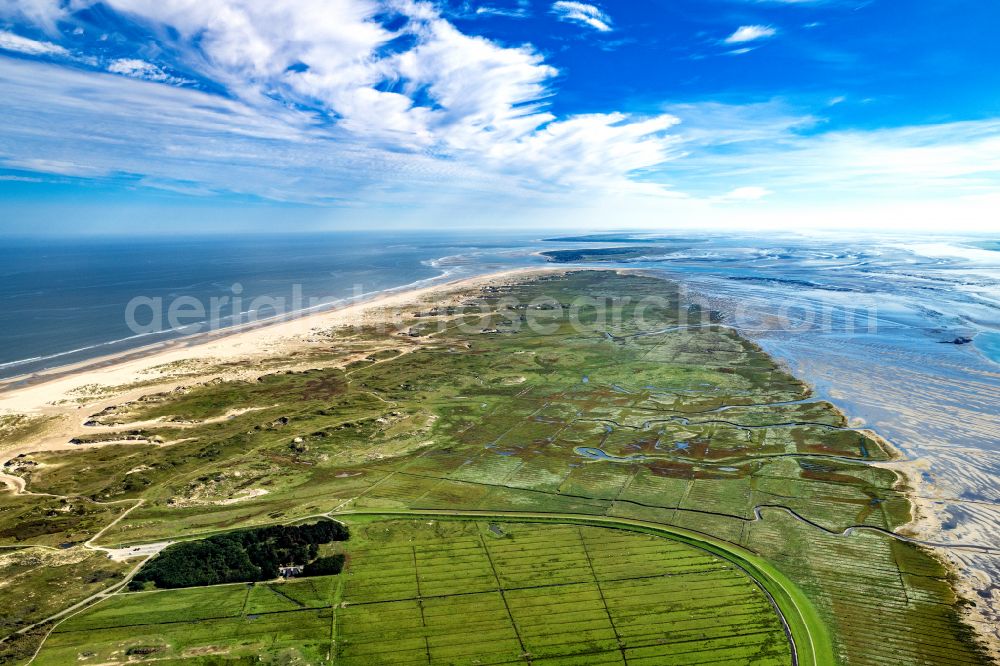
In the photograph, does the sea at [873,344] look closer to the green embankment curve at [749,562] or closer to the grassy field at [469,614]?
the green embankment curve at [749,562]

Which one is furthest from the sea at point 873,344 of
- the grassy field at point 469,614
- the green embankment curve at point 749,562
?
→ the grassy field at point 469,614

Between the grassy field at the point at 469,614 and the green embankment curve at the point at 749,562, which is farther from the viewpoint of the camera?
the green embankment curve at the point at 749,562

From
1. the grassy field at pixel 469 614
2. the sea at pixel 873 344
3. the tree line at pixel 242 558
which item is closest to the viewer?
the grassy field at pixel 469 614

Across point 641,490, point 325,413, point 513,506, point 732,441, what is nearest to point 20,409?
point 325,413

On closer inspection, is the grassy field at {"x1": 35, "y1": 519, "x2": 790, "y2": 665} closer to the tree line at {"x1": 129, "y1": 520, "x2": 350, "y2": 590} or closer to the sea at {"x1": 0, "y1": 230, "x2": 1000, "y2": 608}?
the tree line at {"x1": 129, "y1": 520, "x2": 350, "y2": 590}

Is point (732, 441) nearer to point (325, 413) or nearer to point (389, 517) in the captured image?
point (389, 517)

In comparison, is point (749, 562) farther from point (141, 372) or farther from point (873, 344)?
point (141, 372)

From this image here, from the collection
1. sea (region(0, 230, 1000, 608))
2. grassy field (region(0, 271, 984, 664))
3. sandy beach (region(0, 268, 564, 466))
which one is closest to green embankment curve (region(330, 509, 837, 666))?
grassy field (region(0, 271, 984, 664))
